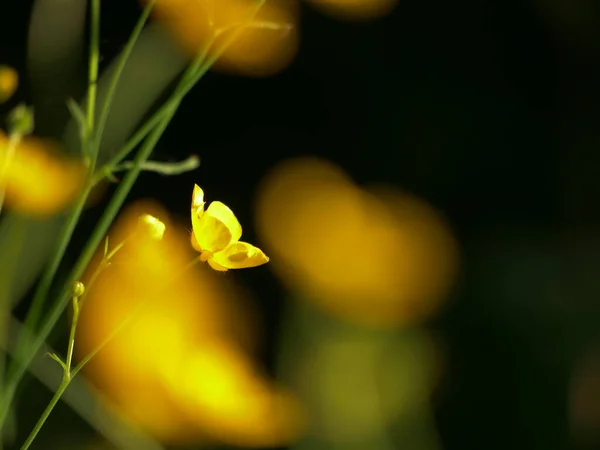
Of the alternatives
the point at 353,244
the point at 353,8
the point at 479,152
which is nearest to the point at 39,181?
the point at 353,244

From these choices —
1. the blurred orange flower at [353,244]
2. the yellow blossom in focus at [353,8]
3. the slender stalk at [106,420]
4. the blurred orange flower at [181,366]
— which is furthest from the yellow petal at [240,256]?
the yellow blossom in focus at [353,8]

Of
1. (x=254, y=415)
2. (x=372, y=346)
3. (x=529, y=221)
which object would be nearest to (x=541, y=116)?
(x=529, y=221)

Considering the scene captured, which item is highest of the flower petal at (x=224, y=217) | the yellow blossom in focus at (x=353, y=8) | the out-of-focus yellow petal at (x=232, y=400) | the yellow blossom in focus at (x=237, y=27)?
the yellow blossom in focus at (x=353, y=8)

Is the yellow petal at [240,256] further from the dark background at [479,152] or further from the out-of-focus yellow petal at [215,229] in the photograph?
the dark background at [479,152]

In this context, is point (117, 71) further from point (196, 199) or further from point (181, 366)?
point (181, 366)

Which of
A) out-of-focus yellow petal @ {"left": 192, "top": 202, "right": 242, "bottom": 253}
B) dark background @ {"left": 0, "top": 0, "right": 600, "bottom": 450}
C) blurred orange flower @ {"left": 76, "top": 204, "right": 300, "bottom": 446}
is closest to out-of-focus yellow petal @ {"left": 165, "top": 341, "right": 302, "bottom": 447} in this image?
blurred orange flower @ {"left": 76, "top": 204, "right": 300, "bottom": 446}
